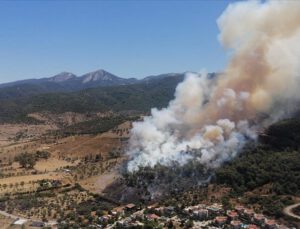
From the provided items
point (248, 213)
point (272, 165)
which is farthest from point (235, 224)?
point (272, 165)

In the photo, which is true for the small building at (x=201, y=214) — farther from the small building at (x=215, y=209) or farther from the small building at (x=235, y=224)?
the small building at (x=235, y=224)

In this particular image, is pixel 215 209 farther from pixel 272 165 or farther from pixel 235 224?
pixel 272 165

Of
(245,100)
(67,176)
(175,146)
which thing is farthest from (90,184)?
(245,100)

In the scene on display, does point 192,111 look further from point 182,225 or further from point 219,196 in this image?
point 182,225

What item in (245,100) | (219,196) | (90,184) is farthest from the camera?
(245,100)

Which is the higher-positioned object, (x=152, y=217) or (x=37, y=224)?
(x=152, y=217)

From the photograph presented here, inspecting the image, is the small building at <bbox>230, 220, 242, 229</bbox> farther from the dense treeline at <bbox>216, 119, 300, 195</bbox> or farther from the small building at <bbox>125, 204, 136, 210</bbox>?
the small building at <bbox>125, 204, 136, 210</bbox>
